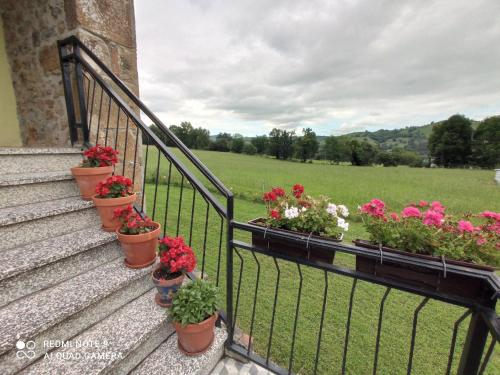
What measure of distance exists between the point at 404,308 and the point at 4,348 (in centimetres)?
299

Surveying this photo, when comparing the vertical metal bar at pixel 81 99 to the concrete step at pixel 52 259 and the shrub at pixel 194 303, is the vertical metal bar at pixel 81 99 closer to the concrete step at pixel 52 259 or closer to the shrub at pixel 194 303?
the concrete step at pixel 52 259

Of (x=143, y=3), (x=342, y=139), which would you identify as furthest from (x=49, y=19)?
(x=342, y=139)

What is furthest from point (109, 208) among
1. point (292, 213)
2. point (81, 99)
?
point (292, 213)

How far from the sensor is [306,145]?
121 ft

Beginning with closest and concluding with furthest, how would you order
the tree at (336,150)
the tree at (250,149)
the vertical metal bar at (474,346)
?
1. the vertical metal bar at (474,346)
2. the tree at (336,150)
3. the tree at (250,149)

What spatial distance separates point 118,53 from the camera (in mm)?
2174

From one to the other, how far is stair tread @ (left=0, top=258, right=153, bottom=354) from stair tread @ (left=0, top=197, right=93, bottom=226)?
476mm

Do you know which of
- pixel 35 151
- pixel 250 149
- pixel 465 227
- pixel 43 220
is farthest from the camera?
pixel 250 149

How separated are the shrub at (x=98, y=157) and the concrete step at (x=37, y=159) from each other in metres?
0.41

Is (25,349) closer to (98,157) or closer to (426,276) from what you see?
(98,157)

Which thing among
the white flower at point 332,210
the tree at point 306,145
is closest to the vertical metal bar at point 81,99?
the white flower at point 332,210

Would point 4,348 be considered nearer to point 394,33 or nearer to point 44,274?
point 44,274

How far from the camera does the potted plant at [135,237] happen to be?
141 centimetres

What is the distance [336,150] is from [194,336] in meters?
41.4
